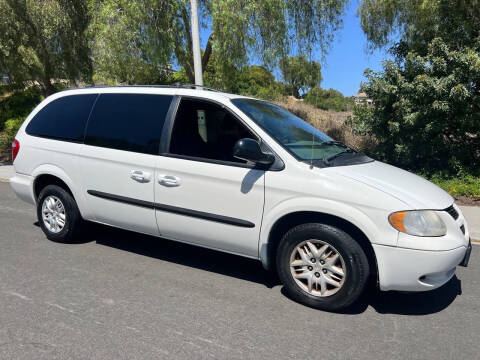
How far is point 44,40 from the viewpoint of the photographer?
554 inches

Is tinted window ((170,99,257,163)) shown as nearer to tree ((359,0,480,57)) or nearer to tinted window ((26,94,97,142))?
tinted window ((26,94,97,142))

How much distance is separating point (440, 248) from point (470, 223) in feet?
12.2

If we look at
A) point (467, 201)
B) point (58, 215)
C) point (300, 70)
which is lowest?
point (467, 201)

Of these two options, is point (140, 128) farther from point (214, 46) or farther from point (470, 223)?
point (214, 46)

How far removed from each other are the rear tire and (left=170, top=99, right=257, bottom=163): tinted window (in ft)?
5.45

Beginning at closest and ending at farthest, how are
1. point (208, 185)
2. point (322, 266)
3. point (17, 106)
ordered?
1. point (322, 266)
2. point (208, 185)
3. point (17, 106)

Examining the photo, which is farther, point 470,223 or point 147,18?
point 147,18

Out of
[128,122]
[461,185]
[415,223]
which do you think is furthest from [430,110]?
[128,122]

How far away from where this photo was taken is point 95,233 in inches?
217

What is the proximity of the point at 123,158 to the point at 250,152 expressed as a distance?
1.51 meters

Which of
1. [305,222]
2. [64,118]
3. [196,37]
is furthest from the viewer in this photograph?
[196,37]

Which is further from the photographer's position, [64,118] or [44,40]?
[44,40]

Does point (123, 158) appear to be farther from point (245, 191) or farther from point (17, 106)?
point (17, 106)

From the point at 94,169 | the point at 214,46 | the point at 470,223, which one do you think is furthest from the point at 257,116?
the point at 214,46
